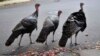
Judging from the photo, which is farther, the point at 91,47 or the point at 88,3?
the point at 88,3

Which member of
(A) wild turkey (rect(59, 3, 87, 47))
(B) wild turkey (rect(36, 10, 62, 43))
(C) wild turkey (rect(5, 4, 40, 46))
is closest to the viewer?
(A) wild turkey (rect(59, 3, 87, 47))

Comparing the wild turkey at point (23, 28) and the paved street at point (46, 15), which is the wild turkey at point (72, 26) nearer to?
the paved street at point (46, 15)

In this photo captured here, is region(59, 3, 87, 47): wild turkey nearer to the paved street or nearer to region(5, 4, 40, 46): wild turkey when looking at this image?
the paved street

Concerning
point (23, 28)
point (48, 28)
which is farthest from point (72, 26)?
point (23, 28)

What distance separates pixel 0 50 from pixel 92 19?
12.1 feet

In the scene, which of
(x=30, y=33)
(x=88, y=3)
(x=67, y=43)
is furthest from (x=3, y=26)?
(x=88, y=3)

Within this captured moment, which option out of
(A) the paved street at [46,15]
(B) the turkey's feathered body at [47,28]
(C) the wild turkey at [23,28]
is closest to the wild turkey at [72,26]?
(B) the turkey's feathered body at [47,28]

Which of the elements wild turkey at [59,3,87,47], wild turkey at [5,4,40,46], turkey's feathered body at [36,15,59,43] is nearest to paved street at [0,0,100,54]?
wild turkey at [5,4,40,46]

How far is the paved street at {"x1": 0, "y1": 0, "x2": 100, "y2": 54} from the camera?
9.90 metres

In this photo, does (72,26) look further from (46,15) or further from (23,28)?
(46,15)

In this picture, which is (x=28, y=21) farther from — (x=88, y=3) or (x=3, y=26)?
(x=88, y=3)

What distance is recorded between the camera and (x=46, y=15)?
12633 millimetres

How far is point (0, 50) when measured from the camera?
31.1 ft

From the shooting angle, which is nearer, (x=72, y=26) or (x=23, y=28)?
(x=72, y=26)
